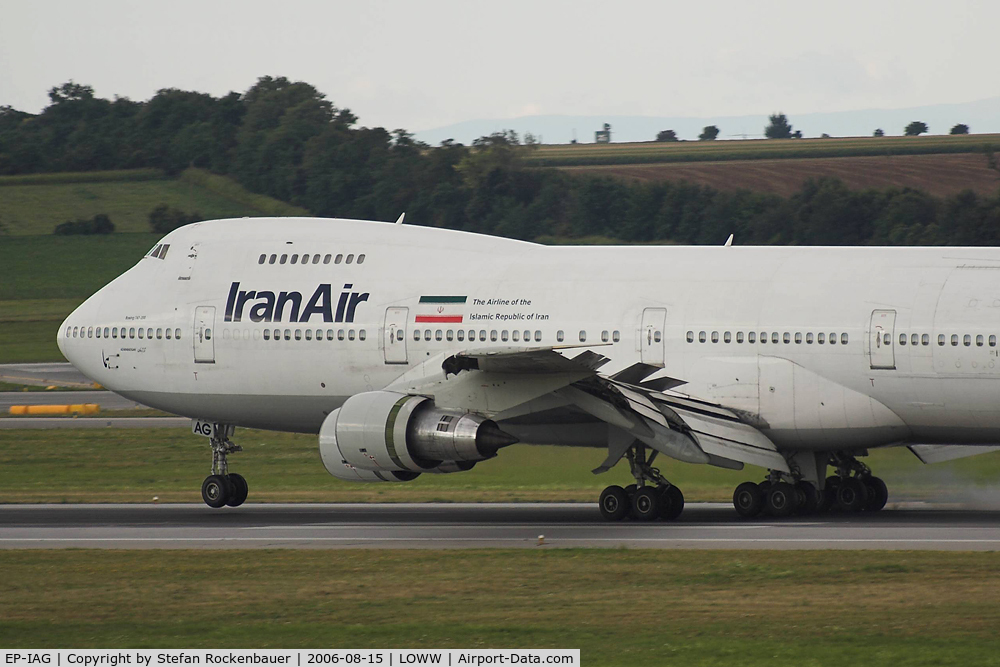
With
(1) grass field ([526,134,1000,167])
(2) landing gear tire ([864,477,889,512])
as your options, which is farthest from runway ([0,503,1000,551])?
(1) grass field ([526,134,1000,167])

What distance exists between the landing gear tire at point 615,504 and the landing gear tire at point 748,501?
7.46 feet

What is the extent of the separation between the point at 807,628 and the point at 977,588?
3559 mm

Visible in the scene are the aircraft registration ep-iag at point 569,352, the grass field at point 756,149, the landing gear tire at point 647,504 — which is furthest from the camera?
the grass field at point 756,149

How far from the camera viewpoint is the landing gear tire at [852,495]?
31.6m

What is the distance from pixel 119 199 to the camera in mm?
105938

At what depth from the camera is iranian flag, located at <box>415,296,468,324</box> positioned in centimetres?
3194

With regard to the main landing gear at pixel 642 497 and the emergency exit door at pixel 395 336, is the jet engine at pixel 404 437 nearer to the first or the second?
the main landing gear at pixel 642 497

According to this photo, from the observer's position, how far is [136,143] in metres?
117

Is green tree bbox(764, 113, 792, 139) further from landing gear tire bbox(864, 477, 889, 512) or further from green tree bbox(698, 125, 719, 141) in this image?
landing gear tire bbox(864, 477, 889, 512)

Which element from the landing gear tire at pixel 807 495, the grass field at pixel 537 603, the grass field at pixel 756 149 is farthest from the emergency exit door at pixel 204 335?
the grass field at pixel 756 149

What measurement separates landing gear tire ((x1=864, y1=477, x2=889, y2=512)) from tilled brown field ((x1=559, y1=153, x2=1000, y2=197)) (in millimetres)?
50296

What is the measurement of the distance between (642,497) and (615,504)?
0.61 metres

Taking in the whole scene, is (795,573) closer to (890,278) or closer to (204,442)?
(890,278)
